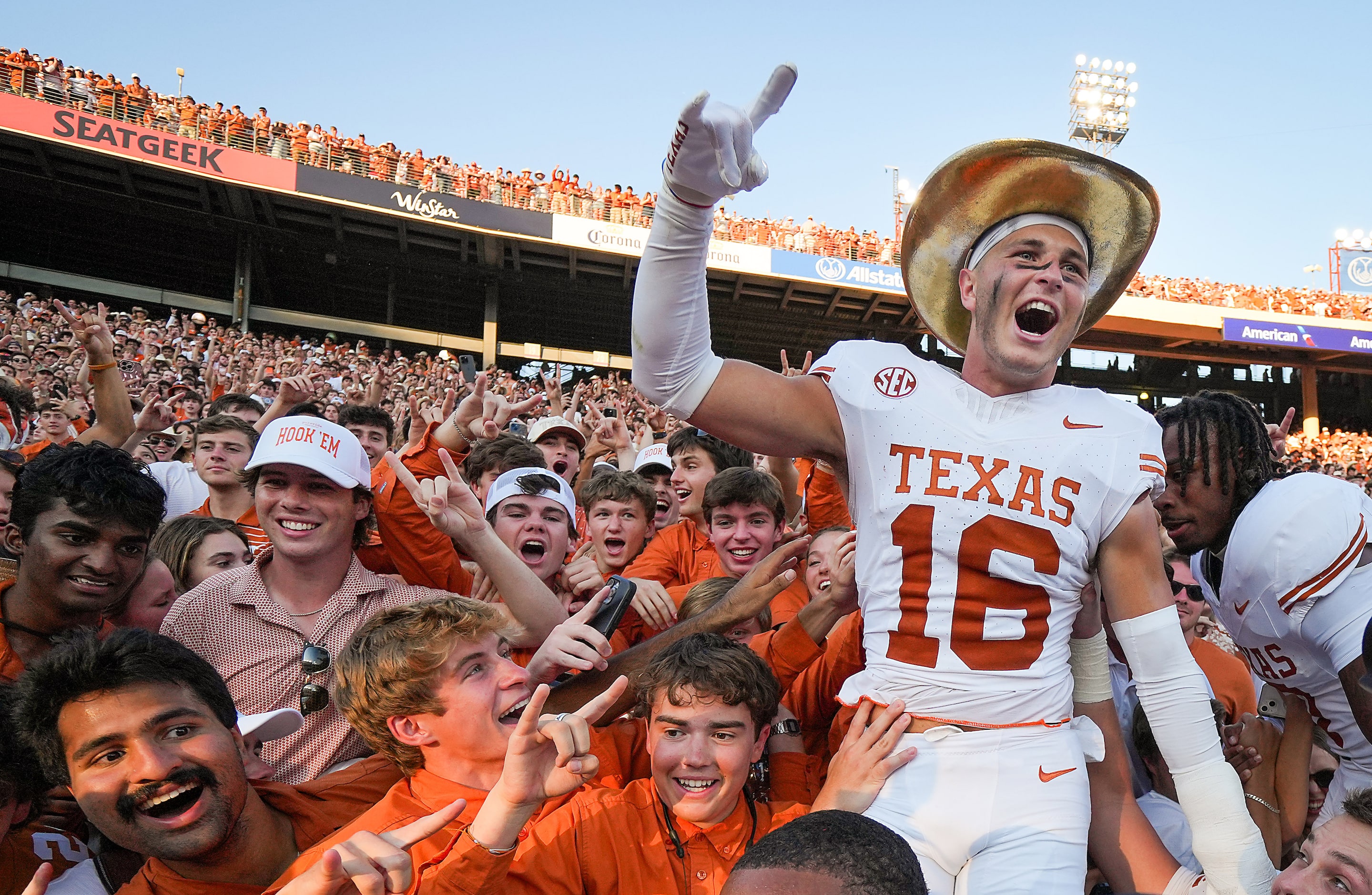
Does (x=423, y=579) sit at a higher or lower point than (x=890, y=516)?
lower

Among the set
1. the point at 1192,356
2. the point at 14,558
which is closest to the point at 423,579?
the point at 14,558

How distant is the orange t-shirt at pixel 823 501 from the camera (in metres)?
4.72

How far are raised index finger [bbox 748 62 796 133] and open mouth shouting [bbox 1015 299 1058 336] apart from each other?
2.42ft

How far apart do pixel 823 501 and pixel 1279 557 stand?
2.45m

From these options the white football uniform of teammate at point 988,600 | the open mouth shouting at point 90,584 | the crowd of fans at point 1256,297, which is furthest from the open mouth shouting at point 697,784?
the crowd of fans at point 1256,297

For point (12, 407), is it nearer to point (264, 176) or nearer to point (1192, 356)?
point (264, 176)

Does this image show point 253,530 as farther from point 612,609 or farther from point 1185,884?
point 1185,884

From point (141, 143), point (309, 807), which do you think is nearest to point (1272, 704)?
point (309, 807)

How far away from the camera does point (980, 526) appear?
2094 mm

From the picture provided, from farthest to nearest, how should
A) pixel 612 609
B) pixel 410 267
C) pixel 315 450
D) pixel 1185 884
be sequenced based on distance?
pixel 410 267 → pixel 315 450 → pixel 612 609 → pixel 1185 884

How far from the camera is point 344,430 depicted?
3.60 meters

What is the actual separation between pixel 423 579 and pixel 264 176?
20.5 metres

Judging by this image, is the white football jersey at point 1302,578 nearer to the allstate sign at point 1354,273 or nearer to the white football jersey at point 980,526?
the white football jersey at point 980,526

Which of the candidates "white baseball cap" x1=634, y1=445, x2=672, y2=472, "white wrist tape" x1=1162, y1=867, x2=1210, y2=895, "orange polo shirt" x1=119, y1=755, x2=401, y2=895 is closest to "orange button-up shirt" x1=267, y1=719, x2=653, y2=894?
"orange polo shirt" x1=119, y1=755, x2=401, y2=895
